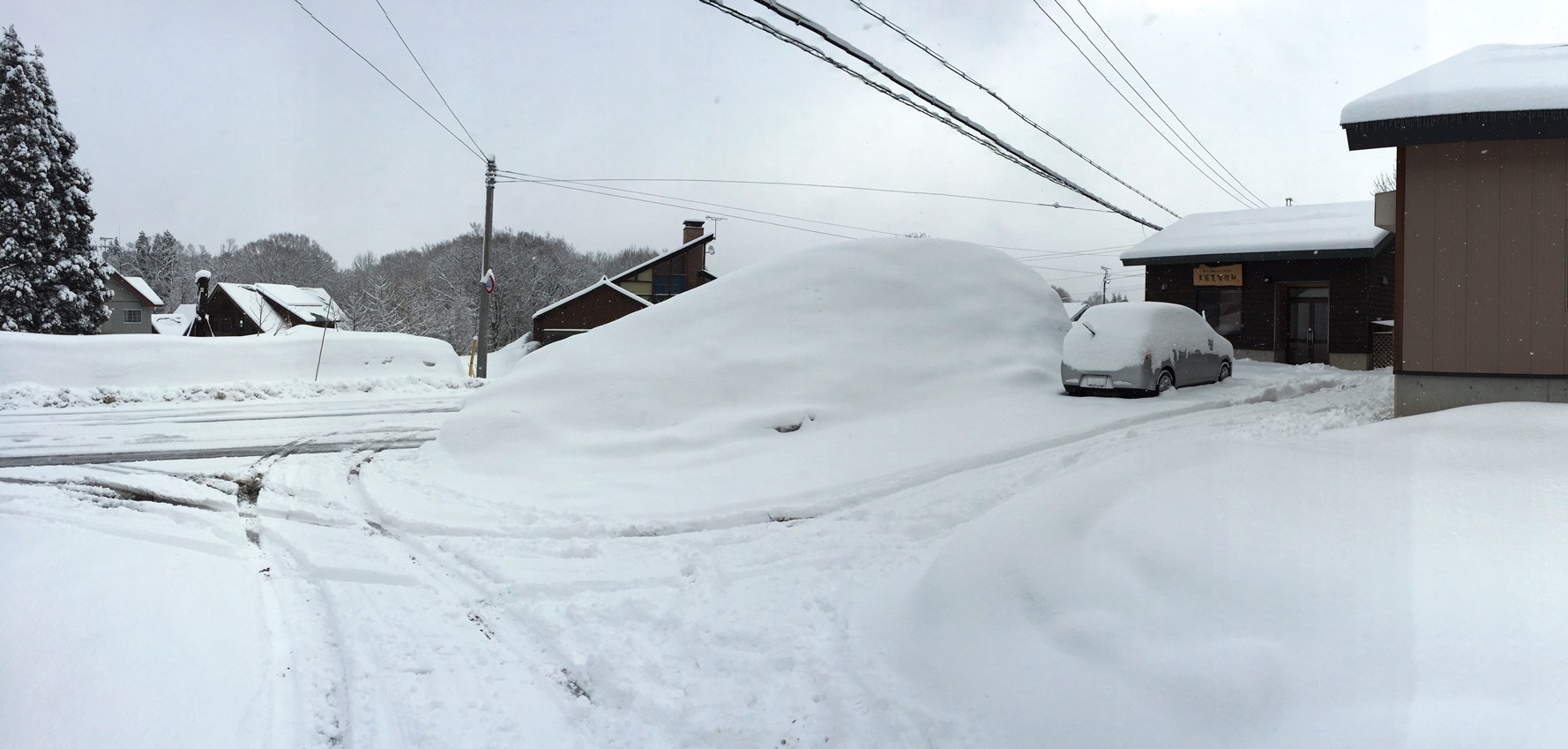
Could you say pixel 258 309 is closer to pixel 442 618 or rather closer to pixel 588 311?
pixel 588 311

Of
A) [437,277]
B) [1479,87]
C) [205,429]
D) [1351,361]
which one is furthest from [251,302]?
[1479,87]

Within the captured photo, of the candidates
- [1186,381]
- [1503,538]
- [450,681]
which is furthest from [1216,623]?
[1186,381]

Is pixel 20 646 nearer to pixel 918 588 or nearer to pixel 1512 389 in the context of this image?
pixel 918 588

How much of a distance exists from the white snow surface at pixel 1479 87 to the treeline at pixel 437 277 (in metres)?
34.4

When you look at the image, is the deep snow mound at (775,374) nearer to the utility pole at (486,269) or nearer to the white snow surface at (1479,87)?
the white snow surface at (1479,87)

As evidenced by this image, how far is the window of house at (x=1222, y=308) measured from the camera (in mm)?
21703

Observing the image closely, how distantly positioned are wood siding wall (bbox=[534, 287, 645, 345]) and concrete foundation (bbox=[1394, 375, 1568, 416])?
31987mm

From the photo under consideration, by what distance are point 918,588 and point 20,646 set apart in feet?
14.3

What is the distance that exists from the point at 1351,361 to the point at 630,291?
30.2 meters

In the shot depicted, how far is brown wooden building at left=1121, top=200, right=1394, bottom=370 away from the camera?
19.8m

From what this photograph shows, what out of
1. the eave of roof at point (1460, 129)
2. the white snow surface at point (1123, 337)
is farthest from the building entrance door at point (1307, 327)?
the eave of roof at point (1460, 129)

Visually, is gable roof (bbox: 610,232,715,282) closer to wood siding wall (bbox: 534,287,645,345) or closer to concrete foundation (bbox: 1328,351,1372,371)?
wood siding wall (bbox: 534,287,645,345)

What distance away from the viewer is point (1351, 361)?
19781 millimetres

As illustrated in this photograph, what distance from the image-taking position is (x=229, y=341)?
61.3ft
